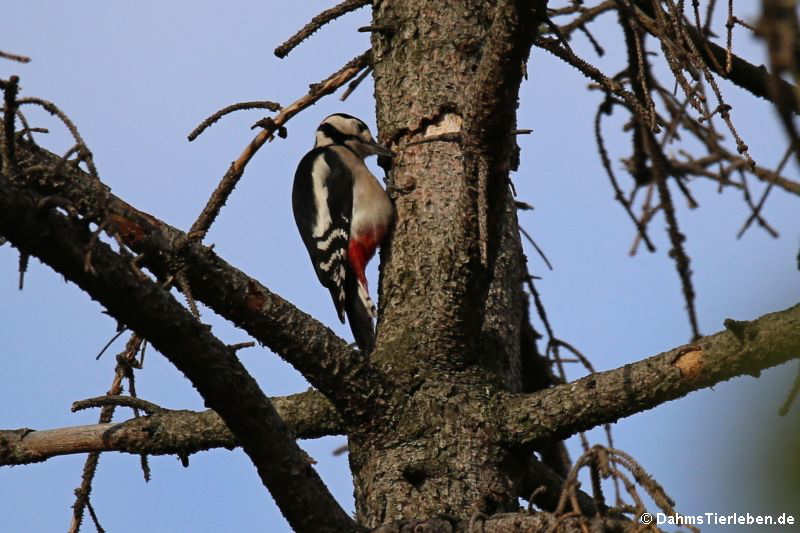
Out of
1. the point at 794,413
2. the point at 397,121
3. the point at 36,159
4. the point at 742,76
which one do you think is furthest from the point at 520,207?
the point at 794,413

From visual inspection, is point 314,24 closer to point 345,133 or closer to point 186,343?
point 186,343

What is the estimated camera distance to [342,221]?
189 inches

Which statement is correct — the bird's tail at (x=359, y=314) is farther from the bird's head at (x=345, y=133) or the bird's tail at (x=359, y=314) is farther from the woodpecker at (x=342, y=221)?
the bird's head at (x=345, y=133)

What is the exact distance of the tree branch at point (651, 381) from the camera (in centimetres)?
Answer: 230

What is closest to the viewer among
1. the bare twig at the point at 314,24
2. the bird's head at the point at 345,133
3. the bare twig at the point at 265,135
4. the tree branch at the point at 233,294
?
the tree branch at the point at 233,294

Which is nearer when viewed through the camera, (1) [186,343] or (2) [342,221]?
(1) [186,343]

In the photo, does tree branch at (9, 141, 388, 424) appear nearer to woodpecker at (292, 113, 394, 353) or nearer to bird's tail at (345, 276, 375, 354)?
woodpecker at (292, 113, 394, 353)

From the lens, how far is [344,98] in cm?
367

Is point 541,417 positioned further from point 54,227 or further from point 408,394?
point 54,227

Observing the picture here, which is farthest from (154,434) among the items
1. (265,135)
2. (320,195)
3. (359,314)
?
(320,195)

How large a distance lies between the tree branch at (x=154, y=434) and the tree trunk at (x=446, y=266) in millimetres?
238

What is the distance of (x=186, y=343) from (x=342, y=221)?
2.89 metres

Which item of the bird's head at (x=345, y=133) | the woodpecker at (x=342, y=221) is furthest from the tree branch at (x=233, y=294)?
the bird's head at (x=345, y=133)

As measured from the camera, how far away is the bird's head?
5.41 metres
